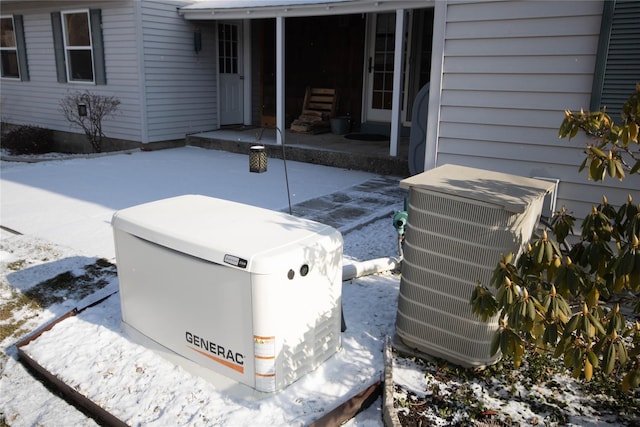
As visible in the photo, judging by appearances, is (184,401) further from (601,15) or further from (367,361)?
(601,15)

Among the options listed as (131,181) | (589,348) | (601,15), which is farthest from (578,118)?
(131,181)

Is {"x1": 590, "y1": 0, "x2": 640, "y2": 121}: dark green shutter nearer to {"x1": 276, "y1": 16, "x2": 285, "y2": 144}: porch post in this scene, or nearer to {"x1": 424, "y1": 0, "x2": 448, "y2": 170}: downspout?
{"x1": 424, "y1": 0, "x2": 448, "y2": 170}: downspout

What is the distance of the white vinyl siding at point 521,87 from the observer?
3.53 meters

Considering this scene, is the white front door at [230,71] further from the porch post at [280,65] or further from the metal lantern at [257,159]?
the metal lantern at [257,159]

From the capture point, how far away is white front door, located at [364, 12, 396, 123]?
9484 mm

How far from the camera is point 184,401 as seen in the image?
7.94ft

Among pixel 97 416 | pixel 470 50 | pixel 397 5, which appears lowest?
pixel 97 416

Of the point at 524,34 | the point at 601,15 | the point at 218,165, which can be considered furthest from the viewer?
the point at 218,165

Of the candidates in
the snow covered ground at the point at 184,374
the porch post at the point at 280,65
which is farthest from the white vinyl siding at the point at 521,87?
the porch post at the point at 280,65

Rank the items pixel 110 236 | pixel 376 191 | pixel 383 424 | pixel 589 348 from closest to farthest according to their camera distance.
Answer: pixel 589 348 → pixel 383 424 → pixel 110 236 → pixel 376 191

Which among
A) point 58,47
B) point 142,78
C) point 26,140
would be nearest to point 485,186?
point 142,78

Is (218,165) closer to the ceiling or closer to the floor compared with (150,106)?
closer to the floor

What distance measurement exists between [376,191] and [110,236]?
3.27 meters

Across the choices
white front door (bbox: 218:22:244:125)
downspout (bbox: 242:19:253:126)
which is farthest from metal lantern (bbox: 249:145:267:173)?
downspout (bbox: 242:19:253:126)
